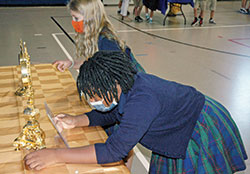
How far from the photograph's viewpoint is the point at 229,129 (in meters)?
1.46

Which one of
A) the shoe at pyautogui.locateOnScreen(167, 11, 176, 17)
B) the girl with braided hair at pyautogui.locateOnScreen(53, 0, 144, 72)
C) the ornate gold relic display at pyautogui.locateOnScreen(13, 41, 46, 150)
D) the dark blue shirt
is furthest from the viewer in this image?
the shoe at pyautogui.locateOnScreen(167, 11, 176, 17)

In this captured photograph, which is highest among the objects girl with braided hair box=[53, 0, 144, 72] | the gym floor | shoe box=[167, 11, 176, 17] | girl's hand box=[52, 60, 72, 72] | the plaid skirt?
girl with braided hair box=[53, 0, 144, 72]

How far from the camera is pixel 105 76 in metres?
1.13

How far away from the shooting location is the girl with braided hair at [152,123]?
3.74ft

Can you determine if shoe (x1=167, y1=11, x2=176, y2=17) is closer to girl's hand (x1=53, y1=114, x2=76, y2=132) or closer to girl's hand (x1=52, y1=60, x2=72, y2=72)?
girl's hand (x1=52, y1=60, x2=72, y2=72)

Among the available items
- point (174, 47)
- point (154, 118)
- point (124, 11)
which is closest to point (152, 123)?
point (154, 118)

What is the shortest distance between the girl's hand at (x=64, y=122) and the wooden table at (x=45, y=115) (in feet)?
0.09

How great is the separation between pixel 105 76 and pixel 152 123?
263 mm

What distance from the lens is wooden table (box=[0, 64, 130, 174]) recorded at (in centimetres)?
121

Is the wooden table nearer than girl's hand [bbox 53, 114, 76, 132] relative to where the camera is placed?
Yes

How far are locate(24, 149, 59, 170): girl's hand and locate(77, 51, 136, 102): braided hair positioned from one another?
0.87ft

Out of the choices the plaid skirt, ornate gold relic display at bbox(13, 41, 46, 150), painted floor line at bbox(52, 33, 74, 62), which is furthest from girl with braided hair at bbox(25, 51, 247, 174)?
painted floor line at bbox(52, 33, 74, 62)

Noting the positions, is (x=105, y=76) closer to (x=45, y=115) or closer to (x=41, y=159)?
(x=41, y=159)

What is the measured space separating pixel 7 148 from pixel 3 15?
24.5ft
